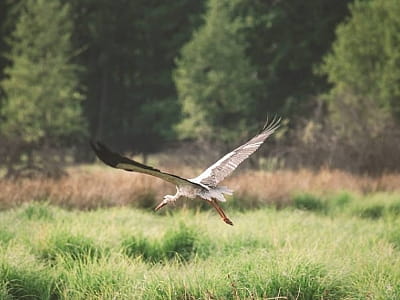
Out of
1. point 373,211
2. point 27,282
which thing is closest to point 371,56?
point 373,211

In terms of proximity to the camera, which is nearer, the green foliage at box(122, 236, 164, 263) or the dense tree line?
the green foliage at box(122, 236, 164, 263)

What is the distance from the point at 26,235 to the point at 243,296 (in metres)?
2.70

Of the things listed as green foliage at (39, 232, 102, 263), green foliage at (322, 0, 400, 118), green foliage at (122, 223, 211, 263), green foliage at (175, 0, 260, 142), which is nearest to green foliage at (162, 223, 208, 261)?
green foliage at (122, 223, 211, 263)

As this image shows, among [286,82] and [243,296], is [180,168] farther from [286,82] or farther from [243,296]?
[286,82]

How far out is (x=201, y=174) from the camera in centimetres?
385

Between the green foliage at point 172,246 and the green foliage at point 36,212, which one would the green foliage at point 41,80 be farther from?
the green foliage at point 172,246

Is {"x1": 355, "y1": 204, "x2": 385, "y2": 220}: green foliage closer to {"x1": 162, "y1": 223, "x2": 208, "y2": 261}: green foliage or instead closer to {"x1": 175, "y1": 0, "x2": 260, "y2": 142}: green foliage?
{"x1": 162, "y1": 223, "x2": 208, "y2": 261}: green foliage

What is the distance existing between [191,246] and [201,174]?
2.57 metres

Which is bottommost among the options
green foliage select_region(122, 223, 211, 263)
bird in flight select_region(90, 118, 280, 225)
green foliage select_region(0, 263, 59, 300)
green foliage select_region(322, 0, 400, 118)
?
green foliage select_region(0, 263, 59, 300)

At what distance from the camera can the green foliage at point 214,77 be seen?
830 inches

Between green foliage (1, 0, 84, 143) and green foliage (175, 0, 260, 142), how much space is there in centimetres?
382

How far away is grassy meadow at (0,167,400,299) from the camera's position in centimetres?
469

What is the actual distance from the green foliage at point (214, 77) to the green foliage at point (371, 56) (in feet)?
12.1

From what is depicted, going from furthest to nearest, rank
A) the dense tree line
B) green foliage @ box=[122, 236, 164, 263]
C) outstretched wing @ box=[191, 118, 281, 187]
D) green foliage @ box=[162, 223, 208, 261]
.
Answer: the dense tree line, green foliage @ box=[162, 223, 208, 261], green foliage @ box=[122, 236, 164, 263], outstretched wing @ box=[191, 118, 281, 187]
